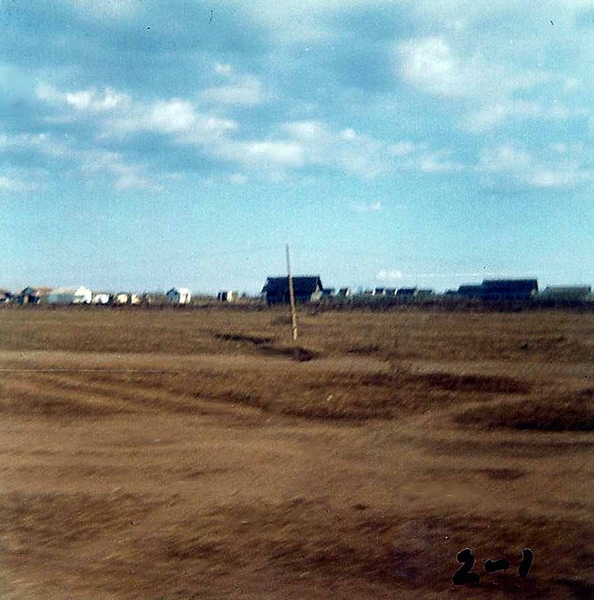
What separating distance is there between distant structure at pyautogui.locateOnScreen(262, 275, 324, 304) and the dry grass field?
45773 mm

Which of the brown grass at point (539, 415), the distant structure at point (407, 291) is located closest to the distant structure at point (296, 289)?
the distant structure at point (407, 291)

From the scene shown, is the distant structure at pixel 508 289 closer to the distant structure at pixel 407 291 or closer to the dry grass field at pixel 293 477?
the distant structure at pixel 407 291

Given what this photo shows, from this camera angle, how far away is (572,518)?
25.6 feet

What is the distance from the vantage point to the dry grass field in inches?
255

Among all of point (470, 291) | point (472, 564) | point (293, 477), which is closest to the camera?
point (472, 564)

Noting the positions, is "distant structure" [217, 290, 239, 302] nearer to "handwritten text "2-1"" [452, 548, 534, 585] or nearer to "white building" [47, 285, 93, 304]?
"white building" [47, 285, 93, 304]

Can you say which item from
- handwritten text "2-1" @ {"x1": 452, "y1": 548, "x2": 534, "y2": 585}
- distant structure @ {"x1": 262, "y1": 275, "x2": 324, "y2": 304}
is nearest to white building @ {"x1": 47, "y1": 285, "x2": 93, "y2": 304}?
distant structure @ {"x1": 262, "y1": 275, "x2": 324, "y2": 304}

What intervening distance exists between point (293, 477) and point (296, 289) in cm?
6206

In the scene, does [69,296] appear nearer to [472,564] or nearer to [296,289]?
[296,289]

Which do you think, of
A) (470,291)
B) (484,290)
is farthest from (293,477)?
(470,291)

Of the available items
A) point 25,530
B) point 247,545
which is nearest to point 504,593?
point 247,545

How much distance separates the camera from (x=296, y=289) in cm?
7150

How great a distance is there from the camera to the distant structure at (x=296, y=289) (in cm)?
6681

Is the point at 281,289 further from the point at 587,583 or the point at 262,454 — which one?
the point at 587,583
